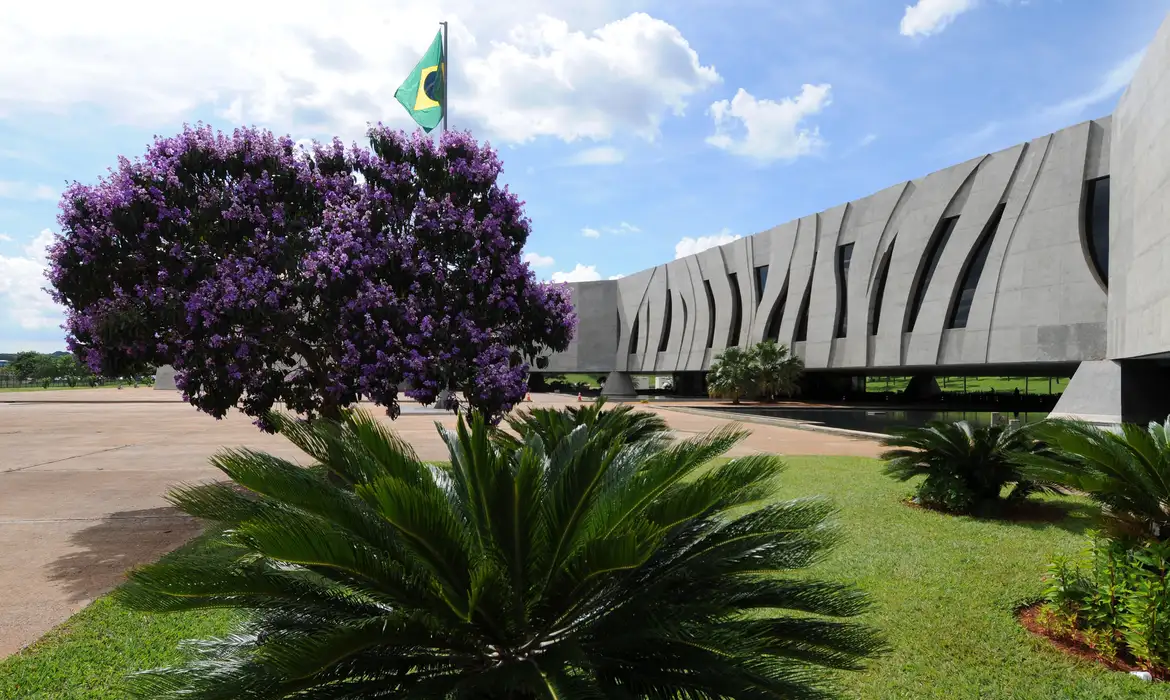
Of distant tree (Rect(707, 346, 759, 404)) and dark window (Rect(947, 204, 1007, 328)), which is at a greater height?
dark window (Rect(947, 204, 1007, 328))

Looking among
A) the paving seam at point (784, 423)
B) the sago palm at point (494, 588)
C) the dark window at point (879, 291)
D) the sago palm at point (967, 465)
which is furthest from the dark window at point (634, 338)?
the sago palm at point (494, 588)

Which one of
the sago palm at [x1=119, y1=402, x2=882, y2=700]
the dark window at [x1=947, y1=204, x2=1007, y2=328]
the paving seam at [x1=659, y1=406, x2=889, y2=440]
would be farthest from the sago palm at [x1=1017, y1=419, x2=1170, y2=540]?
the dark window at [x1=947, y1=204, x2=1007, y2=328]

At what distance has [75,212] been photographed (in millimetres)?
8867

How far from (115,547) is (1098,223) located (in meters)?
27.0

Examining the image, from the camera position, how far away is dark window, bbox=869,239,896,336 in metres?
30.6

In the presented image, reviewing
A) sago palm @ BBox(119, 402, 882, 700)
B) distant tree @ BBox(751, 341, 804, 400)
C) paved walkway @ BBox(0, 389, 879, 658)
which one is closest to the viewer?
sago palm @ BBox(119, 402, 882, 700)

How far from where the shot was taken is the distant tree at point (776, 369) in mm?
36781

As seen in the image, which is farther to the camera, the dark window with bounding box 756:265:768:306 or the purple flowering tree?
the dark window with bounding box 756:265:768:306

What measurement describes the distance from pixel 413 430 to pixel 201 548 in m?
16.8

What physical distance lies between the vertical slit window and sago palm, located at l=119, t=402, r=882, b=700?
32.9 m

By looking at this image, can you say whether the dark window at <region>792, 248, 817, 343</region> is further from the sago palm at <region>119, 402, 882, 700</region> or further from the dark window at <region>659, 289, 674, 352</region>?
the sago palm at <region>119, 402, 882, 700</region>

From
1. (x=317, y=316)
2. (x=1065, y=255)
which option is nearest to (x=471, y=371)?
(x=317, y=316)

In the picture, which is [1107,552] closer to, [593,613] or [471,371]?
[593,613]

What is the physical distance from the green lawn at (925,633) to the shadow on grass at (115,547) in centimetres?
92
